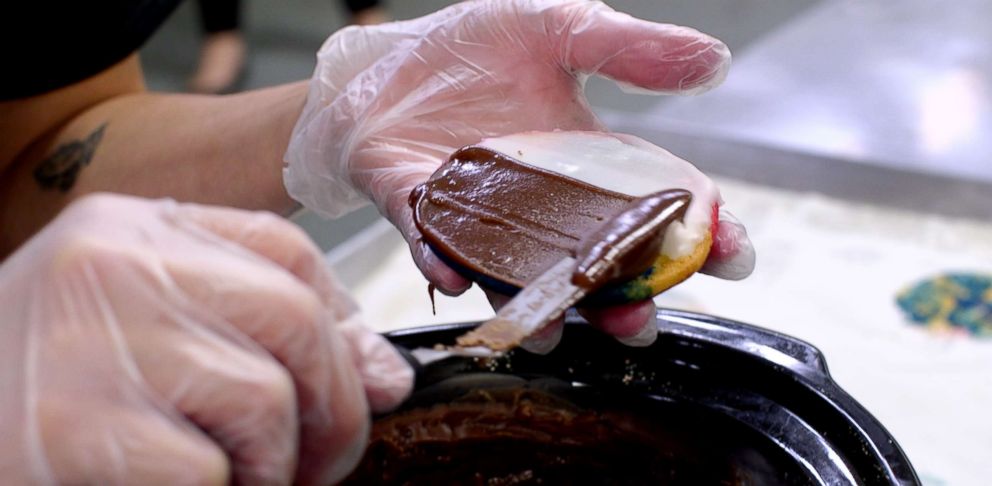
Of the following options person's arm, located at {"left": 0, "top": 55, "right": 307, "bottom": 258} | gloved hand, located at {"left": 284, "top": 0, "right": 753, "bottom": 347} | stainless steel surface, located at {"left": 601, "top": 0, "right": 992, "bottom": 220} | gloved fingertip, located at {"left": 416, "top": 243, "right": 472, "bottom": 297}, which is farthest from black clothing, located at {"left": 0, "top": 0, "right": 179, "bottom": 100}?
stainless steel surface, located at {"left": 601, "top": 0, "right": 992, "bottom": 220}

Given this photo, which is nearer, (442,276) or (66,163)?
(442,276)

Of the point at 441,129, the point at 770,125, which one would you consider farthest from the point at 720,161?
the point at 441,129

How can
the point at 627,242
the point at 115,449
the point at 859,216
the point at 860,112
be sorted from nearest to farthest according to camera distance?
1. the point at 115,449
2. the point at 627,242
3. the point at 859,216
4. the point at 860,112

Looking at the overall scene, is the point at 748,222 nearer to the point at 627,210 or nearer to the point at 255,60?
the point at 627,210

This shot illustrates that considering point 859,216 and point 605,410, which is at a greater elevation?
point 605,410

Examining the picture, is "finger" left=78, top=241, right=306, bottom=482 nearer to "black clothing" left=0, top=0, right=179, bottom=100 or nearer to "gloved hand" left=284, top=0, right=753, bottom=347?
"gloved hand" left=284, top=0, right=753, bottom=347

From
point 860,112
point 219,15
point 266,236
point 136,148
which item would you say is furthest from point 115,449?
point 219,15

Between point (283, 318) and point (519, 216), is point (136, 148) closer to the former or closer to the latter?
point (519, 216)
